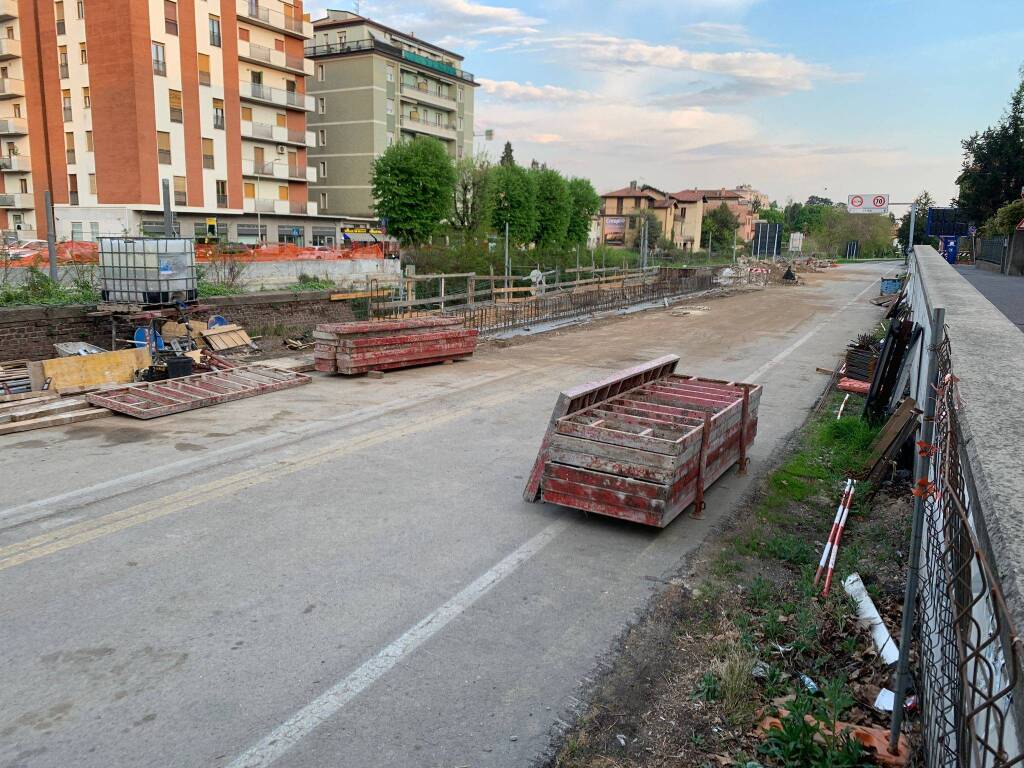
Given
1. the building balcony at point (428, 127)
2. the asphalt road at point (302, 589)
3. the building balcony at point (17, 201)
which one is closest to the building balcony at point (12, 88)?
the building balcony at point (17, 201)

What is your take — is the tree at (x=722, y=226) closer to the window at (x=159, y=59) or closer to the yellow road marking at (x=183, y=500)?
the window at (x=159, y=59)

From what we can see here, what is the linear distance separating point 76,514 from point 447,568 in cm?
404

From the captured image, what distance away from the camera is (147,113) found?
45.4 m

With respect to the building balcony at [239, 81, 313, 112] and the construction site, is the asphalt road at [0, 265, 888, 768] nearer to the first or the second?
the construction site

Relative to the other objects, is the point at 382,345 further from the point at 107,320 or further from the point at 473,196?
the point at 473,196

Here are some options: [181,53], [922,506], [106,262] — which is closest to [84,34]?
[181,53]

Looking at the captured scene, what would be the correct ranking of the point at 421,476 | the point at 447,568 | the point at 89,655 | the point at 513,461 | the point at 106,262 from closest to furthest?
the point at 89,655 → the point at 447,568 → the point at 421,476 → the point at 513,461 → the point at 106,262

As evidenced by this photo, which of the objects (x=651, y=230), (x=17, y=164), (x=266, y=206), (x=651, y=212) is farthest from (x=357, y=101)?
(x=651, y=212)

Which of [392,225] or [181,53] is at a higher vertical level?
[181,53]

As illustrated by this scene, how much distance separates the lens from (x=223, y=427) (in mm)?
11430

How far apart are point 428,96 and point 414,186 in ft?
79.6

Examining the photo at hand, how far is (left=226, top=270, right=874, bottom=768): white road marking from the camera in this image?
420 cm

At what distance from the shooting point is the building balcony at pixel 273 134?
5409cm

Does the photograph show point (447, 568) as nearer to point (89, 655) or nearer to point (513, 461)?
point (89, 655)
